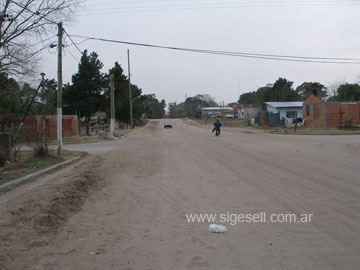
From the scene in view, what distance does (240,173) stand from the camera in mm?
10469

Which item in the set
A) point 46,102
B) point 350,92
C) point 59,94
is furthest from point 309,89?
point 59,94

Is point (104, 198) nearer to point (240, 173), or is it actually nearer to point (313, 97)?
point (240, 173)

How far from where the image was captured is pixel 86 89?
44.5 meters

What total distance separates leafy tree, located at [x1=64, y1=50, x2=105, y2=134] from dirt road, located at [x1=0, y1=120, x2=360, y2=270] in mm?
34866

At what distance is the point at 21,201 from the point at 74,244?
3084 millimetres

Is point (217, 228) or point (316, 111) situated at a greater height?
point (316, 111)

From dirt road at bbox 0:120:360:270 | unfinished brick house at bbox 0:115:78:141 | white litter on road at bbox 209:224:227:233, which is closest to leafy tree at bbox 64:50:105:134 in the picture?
unfinished brick house at bbox 0:115:78:141

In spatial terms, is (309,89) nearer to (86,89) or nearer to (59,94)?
(86,89)

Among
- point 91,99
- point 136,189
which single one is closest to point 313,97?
point 91,99

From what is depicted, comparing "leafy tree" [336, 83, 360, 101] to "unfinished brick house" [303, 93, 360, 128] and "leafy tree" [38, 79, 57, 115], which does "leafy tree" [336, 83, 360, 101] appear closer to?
"unfinished brick house" [303, 93, 360, 128]

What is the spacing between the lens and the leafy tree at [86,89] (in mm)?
43906

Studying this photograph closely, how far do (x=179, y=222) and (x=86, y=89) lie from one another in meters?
41.4

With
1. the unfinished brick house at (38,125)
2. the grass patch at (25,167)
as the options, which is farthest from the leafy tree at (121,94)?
the grass patch at (25,167)

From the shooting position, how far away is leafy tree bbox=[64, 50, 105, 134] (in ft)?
144
